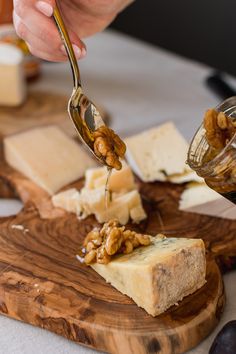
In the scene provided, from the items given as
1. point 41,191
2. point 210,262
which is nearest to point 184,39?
point 41,191

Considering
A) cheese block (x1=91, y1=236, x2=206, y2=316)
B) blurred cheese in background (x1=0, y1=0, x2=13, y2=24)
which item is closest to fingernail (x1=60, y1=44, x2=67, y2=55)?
cheese block (x1=91, y1=236, x2=206, y2=316)

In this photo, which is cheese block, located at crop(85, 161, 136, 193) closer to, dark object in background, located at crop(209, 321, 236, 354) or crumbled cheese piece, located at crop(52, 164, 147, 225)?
crumbled cheese piece, located at crop(52, 164, 147, 225)

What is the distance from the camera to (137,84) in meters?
2.55

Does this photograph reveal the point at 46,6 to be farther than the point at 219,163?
Yes

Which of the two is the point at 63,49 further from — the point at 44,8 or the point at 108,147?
the point at 108,147

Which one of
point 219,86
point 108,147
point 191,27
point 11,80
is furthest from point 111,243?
point 191,27

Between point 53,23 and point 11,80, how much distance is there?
0.79 meters

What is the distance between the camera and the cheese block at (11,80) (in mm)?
2264

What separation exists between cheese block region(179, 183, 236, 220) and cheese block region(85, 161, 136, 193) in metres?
0.13

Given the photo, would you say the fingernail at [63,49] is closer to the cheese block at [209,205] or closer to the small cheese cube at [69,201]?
the small cheese cube at [69,201]

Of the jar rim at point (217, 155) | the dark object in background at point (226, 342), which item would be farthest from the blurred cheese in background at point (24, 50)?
the dark object in background at point (226, 342)

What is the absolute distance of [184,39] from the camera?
286cm

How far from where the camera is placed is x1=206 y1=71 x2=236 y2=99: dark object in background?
2316mm

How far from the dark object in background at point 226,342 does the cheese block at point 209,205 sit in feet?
1.43
